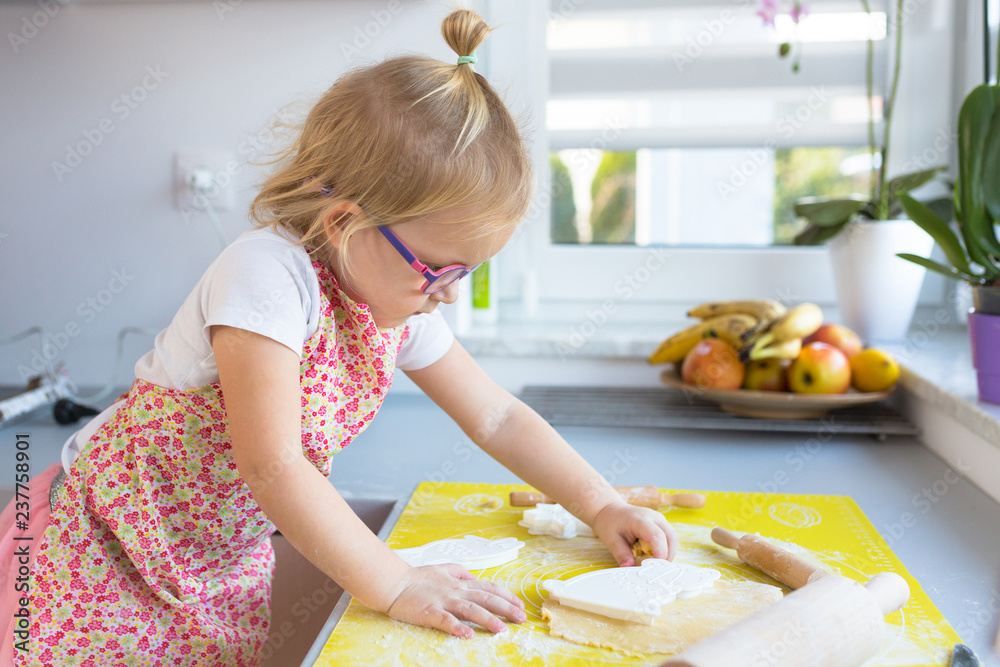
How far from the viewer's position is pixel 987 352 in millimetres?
929

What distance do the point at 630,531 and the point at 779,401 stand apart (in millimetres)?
482

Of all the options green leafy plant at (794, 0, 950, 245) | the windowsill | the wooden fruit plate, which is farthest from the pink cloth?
green leafy plant at (794, 0, 950, 245)

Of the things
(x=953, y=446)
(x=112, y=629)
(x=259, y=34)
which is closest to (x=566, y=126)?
(x=259, y=34)

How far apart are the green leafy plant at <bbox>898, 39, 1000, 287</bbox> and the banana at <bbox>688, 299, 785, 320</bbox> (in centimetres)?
26

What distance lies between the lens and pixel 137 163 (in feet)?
4.53

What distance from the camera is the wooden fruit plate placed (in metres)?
1.09

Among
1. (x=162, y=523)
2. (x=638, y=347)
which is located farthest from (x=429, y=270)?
(x=638, y=347)

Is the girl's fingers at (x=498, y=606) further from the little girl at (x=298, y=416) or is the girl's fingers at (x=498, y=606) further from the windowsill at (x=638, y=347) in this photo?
the windowsill at (x=638, y=347)

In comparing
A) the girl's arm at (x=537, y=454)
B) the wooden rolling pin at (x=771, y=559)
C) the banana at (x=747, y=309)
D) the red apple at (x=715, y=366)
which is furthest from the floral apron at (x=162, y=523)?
the banana at (x=747, y=309)

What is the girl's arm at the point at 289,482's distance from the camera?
2.00 ft

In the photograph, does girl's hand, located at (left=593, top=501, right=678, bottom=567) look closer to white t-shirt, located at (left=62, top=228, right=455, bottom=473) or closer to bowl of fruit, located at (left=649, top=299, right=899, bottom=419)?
white t-shirt, located at (left=62, top=228, right=455, bottom=473)

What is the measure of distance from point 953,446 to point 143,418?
94cm

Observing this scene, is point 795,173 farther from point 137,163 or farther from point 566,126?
point 137,163

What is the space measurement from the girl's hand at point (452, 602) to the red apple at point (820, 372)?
671mm
